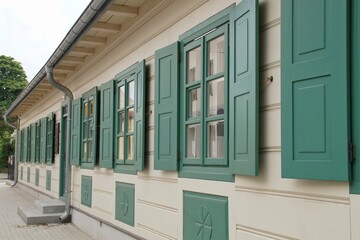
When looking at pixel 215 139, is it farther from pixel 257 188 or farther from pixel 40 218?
pixel 40 218

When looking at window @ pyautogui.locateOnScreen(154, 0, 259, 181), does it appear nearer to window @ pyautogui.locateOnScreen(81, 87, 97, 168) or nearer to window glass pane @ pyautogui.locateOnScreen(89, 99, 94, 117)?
window @ pyautogui.locateOnScreen(81, 87, 97, 168)

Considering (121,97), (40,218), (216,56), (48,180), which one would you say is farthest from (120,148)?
(48,180)

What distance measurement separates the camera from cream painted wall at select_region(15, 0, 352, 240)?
9.53 ft

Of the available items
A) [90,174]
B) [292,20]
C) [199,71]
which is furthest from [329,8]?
[90,174]

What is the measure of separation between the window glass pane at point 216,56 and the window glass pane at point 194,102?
35cm

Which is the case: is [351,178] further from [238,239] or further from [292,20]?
[238,239]

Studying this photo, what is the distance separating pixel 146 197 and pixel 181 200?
117 cm

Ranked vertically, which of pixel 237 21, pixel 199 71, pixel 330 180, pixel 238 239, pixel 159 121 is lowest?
pixel 238 239

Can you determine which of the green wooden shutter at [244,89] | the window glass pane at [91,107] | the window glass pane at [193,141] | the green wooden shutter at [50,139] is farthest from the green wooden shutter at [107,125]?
the green wooden shutter at [50,139]

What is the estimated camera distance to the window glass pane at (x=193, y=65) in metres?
4.71

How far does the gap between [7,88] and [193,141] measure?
35.9m

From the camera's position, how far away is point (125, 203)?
6762 millimetres

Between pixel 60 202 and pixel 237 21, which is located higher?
pixel 237 21

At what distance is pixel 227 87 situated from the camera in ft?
13.2
